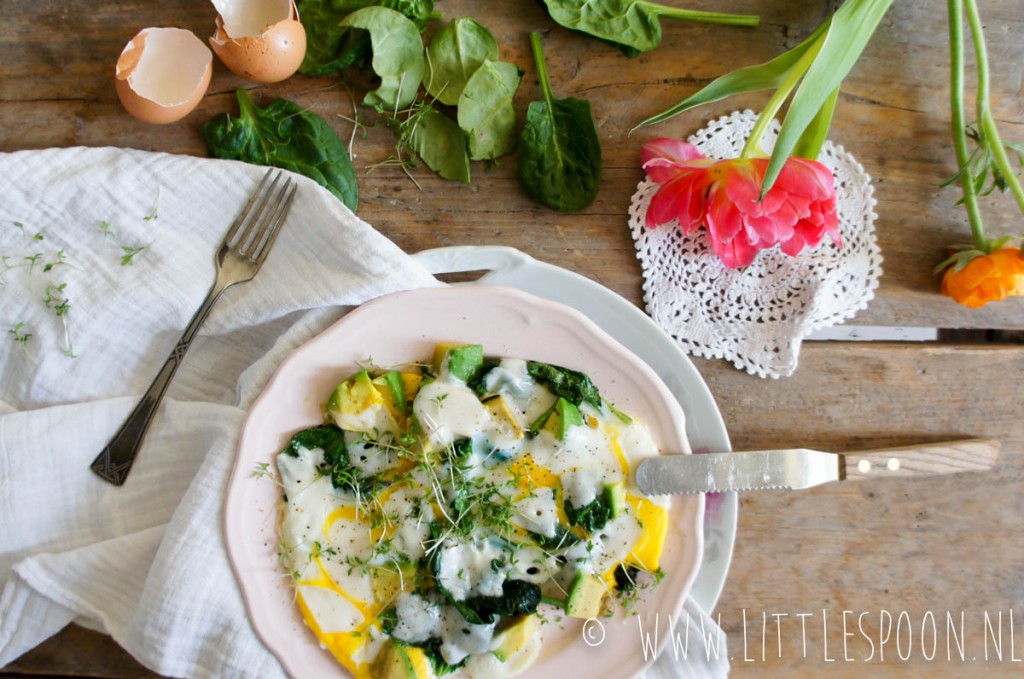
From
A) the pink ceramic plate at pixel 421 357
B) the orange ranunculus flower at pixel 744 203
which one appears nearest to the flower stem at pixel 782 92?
the orange ranunculus flower at pixel 744 203

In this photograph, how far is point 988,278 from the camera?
136 cm

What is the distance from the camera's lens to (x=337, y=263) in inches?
52.9

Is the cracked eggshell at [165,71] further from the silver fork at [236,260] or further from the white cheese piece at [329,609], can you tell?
the white cheese piece at [329,609]

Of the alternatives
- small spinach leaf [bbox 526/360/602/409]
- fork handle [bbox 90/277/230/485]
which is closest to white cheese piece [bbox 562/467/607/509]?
small spinach leaf [bbox 526/360/602/409]

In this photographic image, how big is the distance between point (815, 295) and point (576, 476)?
0.58m

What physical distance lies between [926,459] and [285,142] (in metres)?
1.35

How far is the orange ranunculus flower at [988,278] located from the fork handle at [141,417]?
1.34 metres

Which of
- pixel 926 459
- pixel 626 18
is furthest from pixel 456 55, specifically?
pixel 926 459

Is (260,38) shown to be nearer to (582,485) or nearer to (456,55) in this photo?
(456,55)

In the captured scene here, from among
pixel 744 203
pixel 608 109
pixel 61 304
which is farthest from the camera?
pixel 608 109

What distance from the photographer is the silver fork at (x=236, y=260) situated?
137 cm

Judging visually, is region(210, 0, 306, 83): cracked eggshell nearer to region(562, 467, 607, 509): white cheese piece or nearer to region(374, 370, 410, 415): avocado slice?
region(374, 370, 410, 415): avocado slice

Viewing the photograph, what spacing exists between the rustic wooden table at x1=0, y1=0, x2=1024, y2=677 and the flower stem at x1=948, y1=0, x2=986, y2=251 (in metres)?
0.08

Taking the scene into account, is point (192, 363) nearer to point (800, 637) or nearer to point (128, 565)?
point (128, 565)
